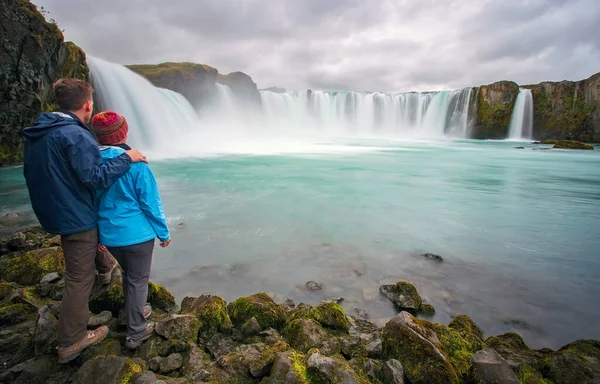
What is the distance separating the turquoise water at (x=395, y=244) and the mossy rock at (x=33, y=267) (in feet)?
4.97

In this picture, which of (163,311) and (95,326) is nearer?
(95,326)

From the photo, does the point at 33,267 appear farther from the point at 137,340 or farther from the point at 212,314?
the point at 212,314

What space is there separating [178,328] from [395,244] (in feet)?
17.9

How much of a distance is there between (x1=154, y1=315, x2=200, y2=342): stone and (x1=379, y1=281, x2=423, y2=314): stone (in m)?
3.02

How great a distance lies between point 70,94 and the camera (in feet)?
9.12

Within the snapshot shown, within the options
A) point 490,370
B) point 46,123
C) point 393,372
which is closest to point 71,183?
point 46,123

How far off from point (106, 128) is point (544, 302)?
6635 millimetres

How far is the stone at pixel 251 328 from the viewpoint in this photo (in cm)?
374

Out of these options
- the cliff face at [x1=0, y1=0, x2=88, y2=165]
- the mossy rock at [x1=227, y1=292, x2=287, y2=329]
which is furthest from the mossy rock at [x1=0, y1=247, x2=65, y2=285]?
the cliff face at [x1=0, y1=0, x2=88, y2=165]

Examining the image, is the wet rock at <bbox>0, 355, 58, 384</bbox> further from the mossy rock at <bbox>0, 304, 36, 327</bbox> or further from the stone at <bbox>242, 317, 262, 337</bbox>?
the stone at <bbox>242, 317, 262, 337</bbox>

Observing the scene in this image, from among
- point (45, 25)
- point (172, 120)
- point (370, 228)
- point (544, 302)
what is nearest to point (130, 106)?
point (172, 120)

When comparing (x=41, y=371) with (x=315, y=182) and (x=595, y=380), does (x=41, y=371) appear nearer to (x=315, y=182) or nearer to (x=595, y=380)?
(x=595, y=380)

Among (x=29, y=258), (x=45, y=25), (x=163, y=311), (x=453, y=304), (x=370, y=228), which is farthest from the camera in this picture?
(x=45, y=25)

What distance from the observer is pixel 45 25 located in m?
14.1
